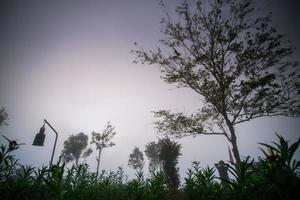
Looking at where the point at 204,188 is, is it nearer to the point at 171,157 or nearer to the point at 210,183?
the point at 210,183

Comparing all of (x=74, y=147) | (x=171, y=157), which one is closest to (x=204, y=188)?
(x=171, y=157)

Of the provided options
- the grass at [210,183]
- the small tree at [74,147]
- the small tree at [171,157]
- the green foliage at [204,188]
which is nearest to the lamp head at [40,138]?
the grass at [210,183]

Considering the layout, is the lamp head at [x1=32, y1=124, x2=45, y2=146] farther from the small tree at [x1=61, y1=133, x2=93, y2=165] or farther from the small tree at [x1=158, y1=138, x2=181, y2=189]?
the small tree at [x1=61, y1=133, x2=93, y2=165]

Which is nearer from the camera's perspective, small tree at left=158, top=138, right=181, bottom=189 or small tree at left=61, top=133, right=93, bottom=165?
small tree at left=158, top=138, right=181, bottom=189

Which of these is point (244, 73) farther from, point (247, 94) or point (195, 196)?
point (195, 196)

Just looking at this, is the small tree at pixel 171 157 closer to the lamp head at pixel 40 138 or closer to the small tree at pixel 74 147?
the lamp head at pixel 40 138

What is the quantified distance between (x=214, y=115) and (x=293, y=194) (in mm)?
12903

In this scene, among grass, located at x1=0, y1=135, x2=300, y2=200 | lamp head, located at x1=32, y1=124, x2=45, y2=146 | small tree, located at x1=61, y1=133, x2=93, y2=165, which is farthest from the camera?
small tree, located at x1=61, y1=133, x2=93, y2=165

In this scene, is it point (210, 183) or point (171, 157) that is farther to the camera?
point (171, 157)

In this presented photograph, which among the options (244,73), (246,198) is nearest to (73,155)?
(244,73)

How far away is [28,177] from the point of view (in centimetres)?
488

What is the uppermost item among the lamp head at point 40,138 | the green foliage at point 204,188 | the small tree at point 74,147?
the small tree at point 74,147

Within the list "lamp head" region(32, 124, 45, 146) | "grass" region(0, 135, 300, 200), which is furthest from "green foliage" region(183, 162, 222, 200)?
"lamp head" region(32, 124, 45, 146)

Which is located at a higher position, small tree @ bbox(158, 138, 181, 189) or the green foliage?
small tree @ bbox(158, 138, 181, 189)
